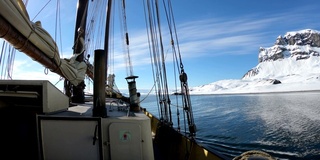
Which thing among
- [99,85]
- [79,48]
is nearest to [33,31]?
[99,85]

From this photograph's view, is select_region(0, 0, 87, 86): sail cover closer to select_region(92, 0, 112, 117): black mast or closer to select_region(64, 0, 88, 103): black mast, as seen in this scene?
select_region(92, 0, 112, 117): black mast

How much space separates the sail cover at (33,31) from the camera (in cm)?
352

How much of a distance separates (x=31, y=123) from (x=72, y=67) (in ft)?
9.42

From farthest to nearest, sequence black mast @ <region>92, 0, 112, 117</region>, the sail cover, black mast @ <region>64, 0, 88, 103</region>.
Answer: black mast @ <region>64, 0, 88, 103</region>, black mast @ <region>92, 0, 112, 117</region>, the sail cover

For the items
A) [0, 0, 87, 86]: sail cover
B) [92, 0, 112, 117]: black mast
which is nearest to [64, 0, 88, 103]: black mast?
[0, 0, 87, 86]: sail cover

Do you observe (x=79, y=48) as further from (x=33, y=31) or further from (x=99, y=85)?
(x=99, y=85)

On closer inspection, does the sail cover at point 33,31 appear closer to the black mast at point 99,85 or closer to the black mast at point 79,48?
the black mast at point 99,85

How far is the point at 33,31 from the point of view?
4590mm

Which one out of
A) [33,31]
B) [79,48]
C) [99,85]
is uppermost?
[79,48]

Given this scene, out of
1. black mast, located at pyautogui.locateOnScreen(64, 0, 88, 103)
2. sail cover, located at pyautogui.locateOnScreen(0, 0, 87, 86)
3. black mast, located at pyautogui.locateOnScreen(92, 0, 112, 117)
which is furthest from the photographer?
black mast, located at pyautogui.locateOnScreen(64, 0, 88, 103)

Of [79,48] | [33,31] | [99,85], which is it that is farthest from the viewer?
[79,48]

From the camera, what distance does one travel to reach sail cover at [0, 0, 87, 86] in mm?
3525

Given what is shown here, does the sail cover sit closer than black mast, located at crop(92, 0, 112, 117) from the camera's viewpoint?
Yes

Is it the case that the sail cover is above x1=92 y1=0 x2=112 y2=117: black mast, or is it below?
above
